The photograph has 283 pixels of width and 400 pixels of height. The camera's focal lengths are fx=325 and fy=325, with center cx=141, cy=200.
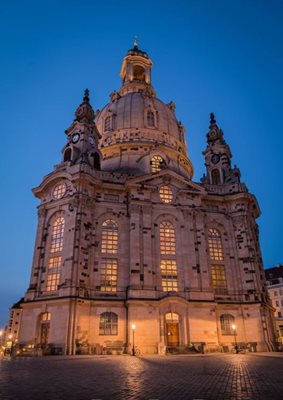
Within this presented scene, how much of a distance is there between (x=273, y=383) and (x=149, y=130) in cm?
4778

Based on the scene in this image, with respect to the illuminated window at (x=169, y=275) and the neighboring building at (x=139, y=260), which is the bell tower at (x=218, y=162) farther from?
the illuminated window at (x=169, y=275)

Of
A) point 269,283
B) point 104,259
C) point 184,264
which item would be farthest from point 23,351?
point 269,283

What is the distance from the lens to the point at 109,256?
39.5 meters

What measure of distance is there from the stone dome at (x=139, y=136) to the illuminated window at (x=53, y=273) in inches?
700

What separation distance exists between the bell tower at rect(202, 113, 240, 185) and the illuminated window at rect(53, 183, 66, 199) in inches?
955

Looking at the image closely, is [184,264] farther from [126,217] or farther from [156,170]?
[156,170]

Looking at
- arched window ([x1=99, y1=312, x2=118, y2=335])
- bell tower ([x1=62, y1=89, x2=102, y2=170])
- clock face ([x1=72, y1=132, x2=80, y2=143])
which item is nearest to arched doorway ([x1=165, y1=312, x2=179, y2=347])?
arched window ([x1=99, y1=312, x2=118, y2=335])

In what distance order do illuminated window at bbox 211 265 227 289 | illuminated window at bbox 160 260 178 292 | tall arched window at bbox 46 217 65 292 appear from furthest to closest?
illuminated window at bbox 211 265 227 289, illuminated window at bbox 160 260 178 292, tall arched window at bbox 46 217 65 292

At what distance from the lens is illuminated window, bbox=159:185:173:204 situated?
44.2 m

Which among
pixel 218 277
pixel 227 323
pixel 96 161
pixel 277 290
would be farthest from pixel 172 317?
pixel 277 290

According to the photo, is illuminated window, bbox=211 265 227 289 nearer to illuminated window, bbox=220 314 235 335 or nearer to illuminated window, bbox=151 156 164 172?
illuminated window, bbox=220 314 235 335

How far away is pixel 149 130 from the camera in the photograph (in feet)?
182

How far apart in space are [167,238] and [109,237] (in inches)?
296

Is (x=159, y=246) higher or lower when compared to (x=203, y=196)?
lower
